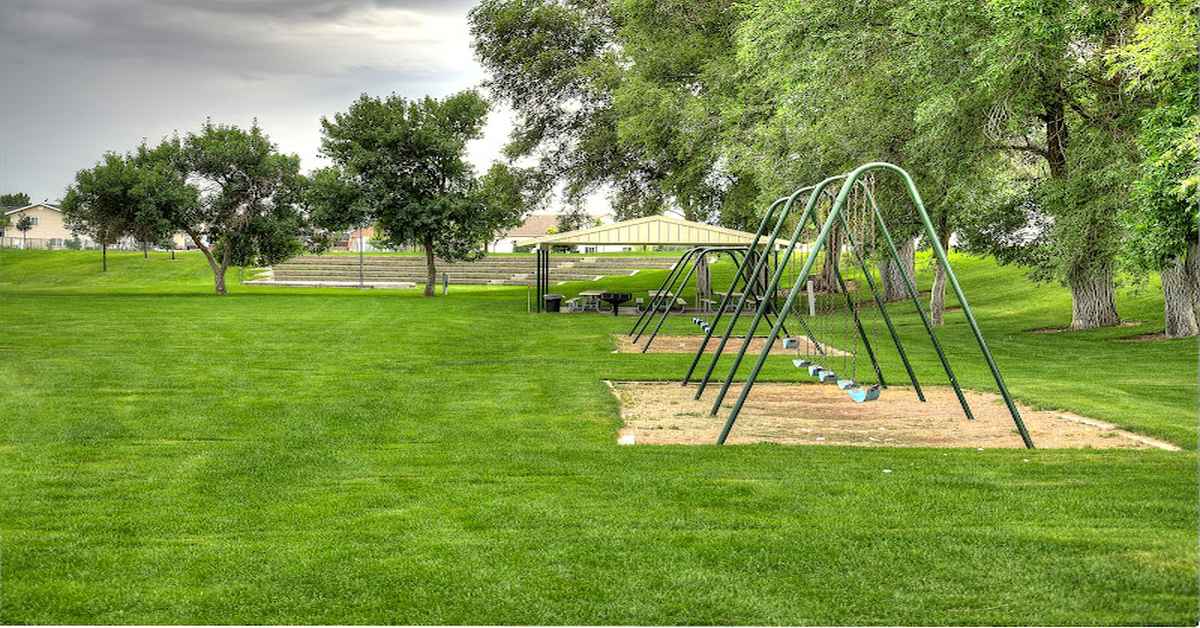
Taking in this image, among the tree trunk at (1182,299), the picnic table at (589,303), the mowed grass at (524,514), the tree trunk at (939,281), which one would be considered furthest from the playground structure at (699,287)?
the tree trunk at (1182,299)

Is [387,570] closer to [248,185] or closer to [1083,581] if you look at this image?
[1083,581]

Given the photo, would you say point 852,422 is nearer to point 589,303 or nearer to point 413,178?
point 589,303

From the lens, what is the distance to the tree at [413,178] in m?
46.9

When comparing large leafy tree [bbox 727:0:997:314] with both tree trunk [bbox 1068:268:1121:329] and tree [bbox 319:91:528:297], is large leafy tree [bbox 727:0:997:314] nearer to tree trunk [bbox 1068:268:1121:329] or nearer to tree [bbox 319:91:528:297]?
tree trunk [bbox 1068:268:1121:329]

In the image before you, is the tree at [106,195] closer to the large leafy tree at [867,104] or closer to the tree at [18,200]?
the large leafy tree at [867,104]

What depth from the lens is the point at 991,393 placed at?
51.6 feet

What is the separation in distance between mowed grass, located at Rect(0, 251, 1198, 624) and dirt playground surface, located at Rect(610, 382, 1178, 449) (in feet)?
1.57

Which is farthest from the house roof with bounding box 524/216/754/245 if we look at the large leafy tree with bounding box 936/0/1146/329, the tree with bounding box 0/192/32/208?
the tree with bounding box 0/192/32/208

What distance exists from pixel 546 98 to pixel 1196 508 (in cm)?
4243

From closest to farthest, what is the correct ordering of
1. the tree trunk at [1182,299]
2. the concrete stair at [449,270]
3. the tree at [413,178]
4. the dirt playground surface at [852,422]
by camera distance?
the dirt playground surface at [852,422]
the tree trunk at [1182,299]
the tree at [413,178]
the concrete stair at [449,270]

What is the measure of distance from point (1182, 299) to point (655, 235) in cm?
1495

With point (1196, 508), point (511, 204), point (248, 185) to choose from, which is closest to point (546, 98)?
point (511, 204)

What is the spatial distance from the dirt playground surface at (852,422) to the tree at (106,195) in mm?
37292

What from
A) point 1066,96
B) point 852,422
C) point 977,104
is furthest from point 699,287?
point 852,422
